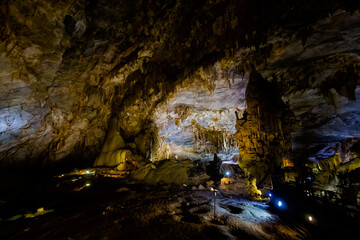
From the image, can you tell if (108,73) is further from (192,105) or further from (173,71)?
(192,105)

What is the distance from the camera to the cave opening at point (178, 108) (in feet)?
17.1

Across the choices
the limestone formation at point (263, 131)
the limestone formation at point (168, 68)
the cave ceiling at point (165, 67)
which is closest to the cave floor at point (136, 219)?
the limestone formation at point (263, 131)

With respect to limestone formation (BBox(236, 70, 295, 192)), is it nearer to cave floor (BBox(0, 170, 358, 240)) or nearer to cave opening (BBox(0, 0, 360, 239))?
cave opening (BBox(0, 0, 360, 239))

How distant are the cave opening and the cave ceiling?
0.19 feet

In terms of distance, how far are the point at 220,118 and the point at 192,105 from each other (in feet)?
8.99

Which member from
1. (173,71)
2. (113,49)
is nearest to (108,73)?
(113,49)

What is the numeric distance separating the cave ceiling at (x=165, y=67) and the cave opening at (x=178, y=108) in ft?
0.19

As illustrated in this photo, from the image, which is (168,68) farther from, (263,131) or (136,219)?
(136,219)

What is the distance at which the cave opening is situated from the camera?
5.21 m

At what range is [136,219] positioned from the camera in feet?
17.3

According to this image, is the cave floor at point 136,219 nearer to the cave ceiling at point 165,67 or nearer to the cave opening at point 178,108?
the cave opening at point 178,108

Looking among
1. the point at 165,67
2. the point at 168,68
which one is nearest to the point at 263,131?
the point at 168,68

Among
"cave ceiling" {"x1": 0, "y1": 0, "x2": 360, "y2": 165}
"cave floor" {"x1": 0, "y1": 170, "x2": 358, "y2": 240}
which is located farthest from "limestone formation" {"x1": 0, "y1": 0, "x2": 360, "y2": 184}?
"cave floor" {"x1": 0, "y1": 170, "x2": 358, "y2": 240}

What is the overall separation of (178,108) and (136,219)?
778 centimetres
